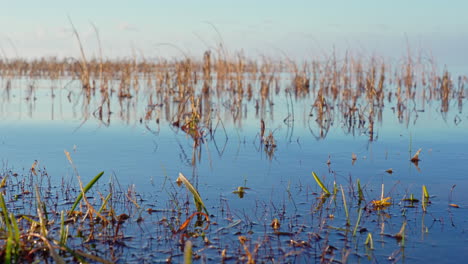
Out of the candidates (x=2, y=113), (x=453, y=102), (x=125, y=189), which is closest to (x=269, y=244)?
(x=125, y=189)

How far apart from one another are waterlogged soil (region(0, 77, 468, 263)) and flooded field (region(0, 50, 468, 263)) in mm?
12

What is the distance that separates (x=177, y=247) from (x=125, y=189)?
1.21m

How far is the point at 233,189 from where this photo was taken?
3701mm

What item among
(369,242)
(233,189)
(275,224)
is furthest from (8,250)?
(233,189)

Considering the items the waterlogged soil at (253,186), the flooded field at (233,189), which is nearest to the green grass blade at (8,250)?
the flooded field at (233,189)

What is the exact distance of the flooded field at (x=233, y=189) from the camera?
2471 millimetres

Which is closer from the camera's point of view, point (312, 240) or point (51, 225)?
point (312, 240)

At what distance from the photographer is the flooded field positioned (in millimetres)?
2471

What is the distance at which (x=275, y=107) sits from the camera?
9.92m

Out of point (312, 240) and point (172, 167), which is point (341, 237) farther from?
point (172, 167)

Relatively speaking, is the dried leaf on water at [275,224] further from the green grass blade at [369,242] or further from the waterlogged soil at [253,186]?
the green grass blade at [369,242]

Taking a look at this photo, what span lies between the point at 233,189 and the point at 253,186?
6.3 inches

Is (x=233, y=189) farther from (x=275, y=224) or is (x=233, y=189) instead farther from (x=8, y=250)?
(x=8, y=250)

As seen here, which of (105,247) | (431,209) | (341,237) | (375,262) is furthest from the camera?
(431,209)
